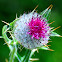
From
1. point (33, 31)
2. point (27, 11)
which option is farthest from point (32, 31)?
point (27, 11)

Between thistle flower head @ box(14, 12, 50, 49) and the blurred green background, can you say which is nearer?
thistle flower head @ box(14, 12, 50, 49)

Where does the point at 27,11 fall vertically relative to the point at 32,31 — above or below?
above

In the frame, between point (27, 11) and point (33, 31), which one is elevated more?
point (27, 11)

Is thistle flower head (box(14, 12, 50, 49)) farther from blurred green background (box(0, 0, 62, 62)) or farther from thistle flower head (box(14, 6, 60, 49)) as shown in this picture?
blurred green background (box(0, 0, 62, 62))

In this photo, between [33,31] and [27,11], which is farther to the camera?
[27,11]

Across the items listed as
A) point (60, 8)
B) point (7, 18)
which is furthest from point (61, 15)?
point (7, 18)

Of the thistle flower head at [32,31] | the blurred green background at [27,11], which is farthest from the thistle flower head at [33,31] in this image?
the blurred green background at [27,11]

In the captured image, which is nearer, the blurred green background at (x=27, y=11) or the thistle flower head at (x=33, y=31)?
the thistle flower head at (x=33, y=31)

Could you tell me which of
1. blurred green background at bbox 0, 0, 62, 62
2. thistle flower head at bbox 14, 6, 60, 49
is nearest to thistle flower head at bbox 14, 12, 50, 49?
thistle flower head at bbox 14, 6, 60, 49

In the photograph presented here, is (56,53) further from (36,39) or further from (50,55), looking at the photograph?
(36,39)

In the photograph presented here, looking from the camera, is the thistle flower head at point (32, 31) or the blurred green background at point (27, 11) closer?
the thistle flower head at point (32, 31)

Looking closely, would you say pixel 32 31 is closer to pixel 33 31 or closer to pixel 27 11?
pixel 33 31

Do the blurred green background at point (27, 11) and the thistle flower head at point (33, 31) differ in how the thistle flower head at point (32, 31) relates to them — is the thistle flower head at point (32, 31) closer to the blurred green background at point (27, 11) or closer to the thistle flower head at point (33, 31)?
the thistle flower head at point (33, 31)
